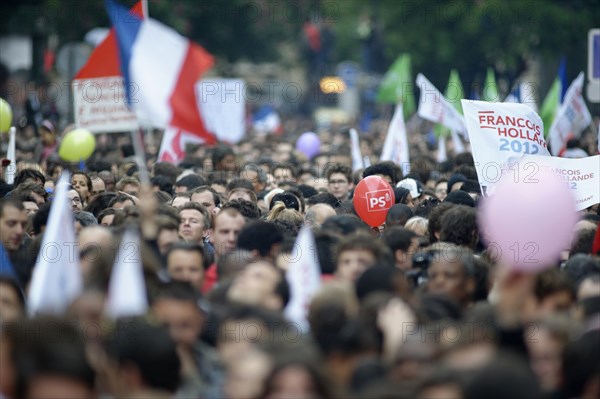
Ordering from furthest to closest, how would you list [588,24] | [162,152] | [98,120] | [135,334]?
[588,24]
[162,152]
[98,120]
[135,334]

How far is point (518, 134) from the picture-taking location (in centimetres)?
1295

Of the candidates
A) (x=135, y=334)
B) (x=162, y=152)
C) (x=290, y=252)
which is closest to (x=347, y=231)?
(x=290, y=252)

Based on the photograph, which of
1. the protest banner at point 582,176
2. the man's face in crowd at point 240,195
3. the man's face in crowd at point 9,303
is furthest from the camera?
the man's face in crowd at point 240,195

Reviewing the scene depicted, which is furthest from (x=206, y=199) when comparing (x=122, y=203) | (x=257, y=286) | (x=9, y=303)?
(x=9, y=303)

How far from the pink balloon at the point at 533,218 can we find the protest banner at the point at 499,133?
6.33 meters

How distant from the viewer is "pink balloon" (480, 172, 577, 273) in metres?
6.16

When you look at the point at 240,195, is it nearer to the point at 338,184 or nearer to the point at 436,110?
the point at 338,184

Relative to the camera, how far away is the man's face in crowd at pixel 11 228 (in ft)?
32.2

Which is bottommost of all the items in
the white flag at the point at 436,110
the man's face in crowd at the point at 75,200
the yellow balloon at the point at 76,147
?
the man's face in crowd at the point at 75,200

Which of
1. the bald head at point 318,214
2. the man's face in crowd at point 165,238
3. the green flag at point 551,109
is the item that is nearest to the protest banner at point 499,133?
the bald head at point 318,214

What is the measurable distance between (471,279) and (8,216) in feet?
10.2

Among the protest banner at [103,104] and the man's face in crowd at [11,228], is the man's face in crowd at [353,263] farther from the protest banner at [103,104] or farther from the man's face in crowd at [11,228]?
the protest banner at [103,104]

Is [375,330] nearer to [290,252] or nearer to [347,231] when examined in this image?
[290,252]

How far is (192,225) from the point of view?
37.4 ft
